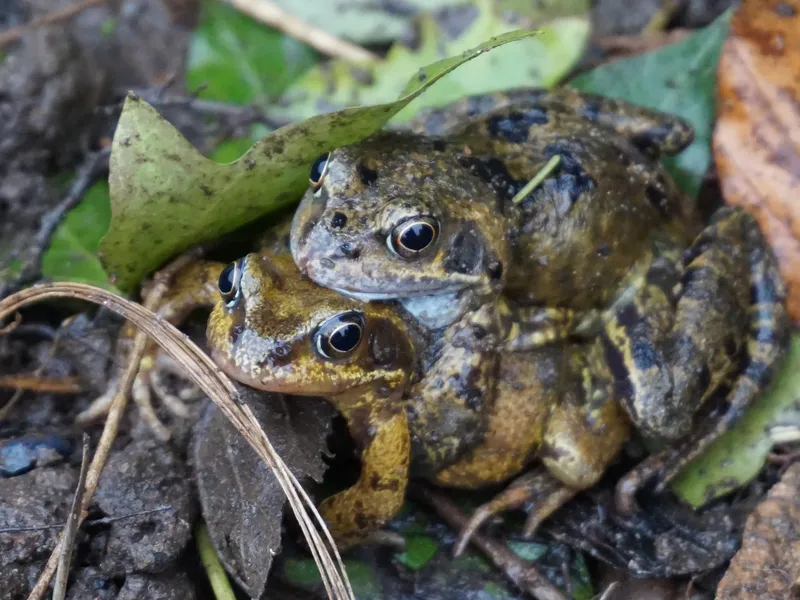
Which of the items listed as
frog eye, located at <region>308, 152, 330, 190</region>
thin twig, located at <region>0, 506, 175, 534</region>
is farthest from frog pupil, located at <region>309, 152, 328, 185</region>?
thin twig, located at <region>0, 506, 175, 534</region>

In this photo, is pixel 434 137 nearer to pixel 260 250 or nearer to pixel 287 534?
pixel 260 250

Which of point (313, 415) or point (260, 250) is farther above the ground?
point (260, 250)

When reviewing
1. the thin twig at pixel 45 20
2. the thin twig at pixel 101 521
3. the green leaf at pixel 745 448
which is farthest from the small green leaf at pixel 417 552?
the thin twig at pixel 45 20

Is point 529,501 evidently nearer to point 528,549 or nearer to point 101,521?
point 528,549

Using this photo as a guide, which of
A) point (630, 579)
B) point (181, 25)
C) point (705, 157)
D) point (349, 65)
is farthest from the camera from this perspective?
point (181, 25)

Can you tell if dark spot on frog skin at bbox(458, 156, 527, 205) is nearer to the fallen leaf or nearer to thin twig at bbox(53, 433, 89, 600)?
the fallen leaf

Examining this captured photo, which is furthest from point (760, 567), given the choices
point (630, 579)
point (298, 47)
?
point (298, 47)
